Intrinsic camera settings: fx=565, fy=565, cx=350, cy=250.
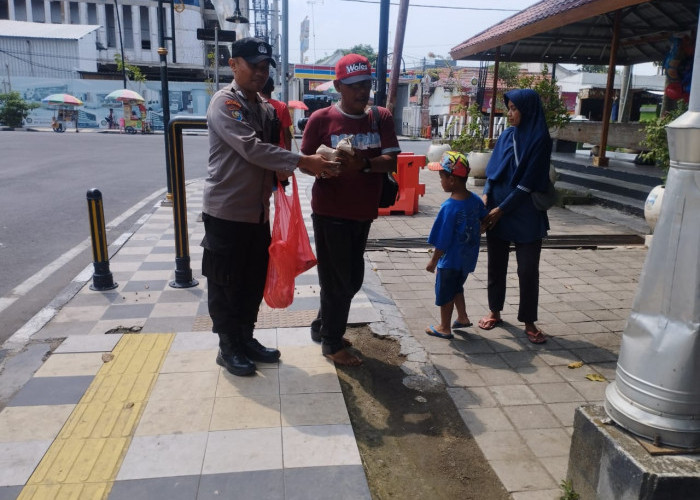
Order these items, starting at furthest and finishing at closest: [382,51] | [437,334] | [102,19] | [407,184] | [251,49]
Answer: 1. [102,19]
2. [407,184]
3. [382,51]
4. [437,334]
5. [251,49]

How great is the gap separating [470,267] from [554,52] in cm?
1281

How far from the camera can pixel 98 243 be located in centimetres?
518

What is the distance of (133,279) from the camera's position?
5605mm

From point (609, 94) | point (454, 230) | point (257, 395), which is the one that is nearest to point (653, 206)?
point (454, 230)

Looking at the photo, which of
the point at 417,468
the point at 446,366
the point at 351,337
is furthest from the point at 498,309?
the point at 417,468

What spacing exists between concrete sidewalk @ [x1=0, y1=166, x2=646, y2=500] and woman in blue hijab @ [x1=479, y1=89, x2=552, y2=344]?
461 mm

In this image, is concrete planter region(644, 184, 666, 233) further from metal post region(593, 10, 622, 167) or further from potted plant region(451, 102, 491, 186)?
potted plant region(451, 102, 491, 186)

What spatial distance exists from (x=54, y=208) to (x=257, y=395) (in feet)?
24.8

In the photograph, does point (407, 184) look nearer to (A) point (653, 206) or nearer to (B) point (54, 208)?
(A) point (653, 206)

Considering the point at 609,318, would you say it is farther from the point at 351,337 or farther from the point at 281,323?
the point at 281,323

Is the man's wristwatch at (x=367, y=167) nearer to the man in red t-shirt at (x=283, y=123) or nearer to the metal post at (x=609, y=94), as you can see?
the man in red t-shirt at (x=283, y=123)

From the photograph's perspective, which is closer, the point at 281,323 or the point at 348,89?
the point at 348,89

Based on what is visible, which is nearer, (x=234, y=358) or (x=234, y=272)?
(x=234, y=272)

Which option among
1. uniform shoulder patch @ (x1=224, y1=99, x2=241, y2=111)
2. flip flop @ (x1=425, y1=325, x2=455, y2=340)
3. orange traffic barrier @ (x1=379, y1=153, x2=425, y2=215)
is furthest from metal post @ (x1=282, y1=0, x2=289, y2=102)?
uniform shoulder patch @ (x1=224, y1=99, x2=241, y2=111)
